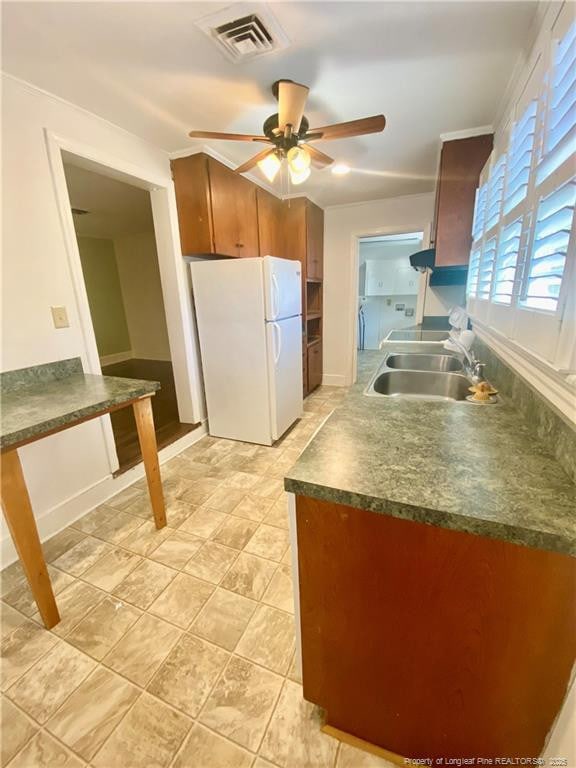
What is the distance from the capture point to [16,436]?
3.55 feet

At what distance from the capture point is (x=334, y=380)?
441 cm

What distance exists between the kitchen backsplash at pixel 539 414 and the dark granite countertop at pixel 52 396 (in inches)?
64.2

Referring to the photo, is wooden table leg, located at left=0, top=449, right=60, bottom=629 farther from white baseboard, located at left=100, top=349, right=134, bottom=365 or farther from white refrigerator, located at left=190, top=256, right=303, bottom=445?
white baseboard, located at left=100, top=349, right=134, bottom=365

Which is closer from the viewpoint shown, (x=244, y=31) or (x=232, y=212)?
(x=244, y=31)

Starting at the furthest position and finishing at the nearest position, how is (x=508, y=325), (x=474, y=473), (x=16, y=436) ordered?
(x=508, y=325) → (x=16, y=436) → (x=474, y=473)

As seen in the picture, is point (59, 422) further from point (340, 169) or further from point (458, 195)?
point (340, 169)

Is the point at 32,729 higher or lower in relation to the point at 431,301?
lower

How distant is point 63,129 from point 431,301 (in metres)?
3.47

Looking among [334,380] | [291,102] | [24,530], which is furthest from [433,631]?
[334,380]

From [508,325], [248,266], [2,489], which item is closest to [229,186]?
[248,266]

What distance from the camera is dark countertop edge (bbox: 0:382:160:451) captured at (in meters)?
1.07

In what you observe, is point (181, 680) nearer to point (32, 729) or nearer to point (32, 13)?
point (32, 729)

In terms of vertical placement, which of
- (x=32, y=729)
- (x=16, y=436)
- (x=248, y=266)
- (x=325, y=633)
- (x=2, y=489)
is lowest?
(x=32, y=729)

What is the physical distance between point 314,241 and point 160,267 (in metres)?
1.94
